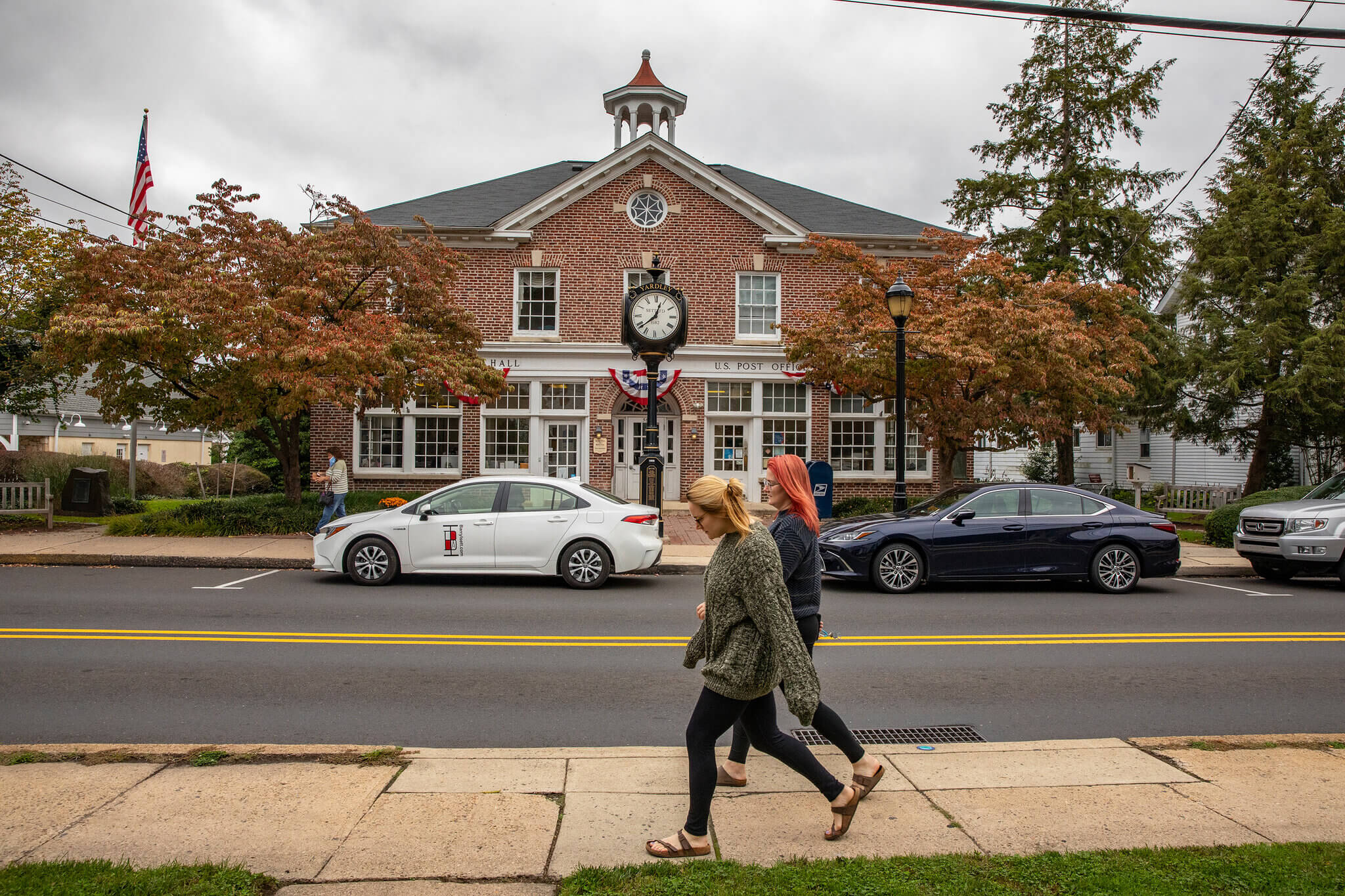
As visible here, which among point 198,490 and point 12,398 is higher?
point 12,398

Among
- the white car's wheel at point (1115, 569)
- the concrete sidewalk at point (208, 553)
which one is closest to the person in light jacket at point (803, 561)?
the white car's wheel at point (1115, 569)

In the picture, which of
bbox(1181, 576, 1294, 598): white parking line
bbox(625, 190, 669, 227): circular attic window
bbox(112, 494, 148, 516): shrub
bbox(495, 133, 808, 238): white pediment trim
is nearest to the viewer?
bbox(1181, 576, 1294, 598): white parking line

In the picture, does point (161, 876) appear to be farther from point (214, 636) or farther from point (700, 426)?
point (700, 426)

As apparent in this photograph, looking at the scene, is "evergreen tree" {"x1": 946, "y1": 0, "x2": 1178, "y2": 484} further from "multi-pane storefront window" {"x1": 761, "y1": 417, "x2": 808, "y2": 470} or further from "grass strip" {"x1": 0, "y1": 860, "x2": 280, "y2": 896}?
"grass strip" {"x1": 0, "y1": 860, "x2": 280, "y2": 896}

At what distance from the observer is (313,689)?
6.61 metres

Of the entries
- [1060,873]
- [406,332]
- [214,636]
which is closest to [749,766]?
[1060,873]

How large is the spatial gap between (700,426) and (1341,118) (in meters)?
16.2

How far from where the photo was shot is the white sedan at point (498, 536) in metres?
11.5

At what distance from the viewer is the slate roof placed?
2244cm

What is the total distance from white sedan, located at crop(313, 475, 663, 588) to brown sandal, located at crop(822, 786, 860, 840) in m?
7.72

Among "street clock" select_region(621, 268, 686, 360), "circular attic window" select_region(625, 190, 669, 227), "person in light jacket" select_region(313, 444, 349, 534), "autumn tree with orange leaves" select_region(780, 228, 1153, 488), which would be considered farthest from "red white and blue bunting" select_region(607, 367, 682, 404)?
"person in light jacket" select_region(313, 444, 349, 534)

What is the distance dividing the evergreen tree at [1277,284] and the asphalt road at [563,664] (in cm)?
936

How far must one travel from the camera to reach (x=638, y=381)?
21.8m

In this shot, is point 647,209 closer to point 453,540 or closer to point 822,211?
point 822,211
